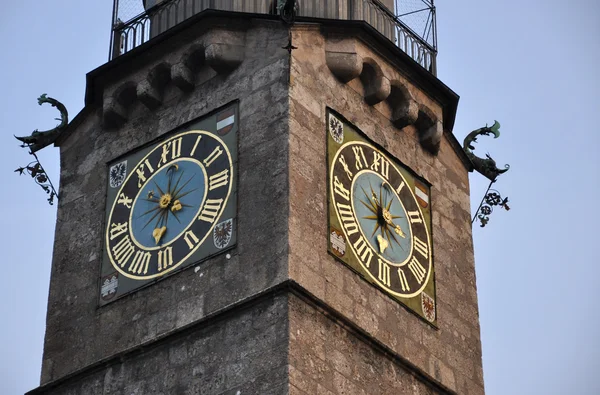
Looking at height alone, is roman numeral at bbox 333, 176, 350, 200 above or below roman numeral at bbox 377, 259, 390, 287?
above

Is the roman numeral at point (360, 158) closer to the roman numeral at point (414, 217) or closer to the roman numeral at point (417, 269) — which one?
the roman numeral at point (414, 217)

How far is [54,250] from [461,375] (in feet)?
18.5

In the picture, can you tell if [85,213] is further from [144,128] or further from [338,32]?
[338,32]

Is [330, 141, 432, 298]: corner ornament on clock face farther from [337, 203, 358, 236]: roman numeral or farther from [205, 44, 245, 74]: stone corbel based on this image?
[205, 44, 245, 74]: stone corbel

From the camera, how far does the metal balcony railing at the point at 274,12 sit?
29.3 m

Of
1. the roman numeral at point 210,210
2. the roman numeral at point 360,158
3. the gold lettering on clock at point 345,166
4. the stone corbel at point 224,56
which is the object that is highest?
the stone corbel at point 224,56

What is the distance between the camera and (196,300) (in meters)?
27.0

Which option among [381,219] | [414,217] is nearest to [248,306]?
[381,219]

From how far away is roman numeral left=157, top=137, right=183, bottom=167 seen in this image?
28562 millimetres

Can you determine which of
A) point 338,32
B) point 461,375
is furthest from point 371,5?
point 461,375

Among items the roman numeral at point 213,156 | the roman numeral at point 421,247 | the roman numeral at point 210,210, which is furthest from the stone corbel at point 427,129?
the roman numeral at point 210,210

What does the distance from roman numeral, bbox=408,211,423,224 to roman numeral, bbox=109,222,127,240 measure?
3.73 metres

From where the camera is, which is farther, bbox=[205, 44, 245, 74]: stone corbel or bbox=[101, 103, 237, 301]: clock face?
bbox=[205, 44, 245, 74]: stone corbel

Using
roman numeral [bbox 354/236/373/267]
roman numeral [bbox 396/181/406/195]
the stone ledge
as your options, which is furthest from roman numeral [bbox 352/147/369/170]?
the stone ledge
